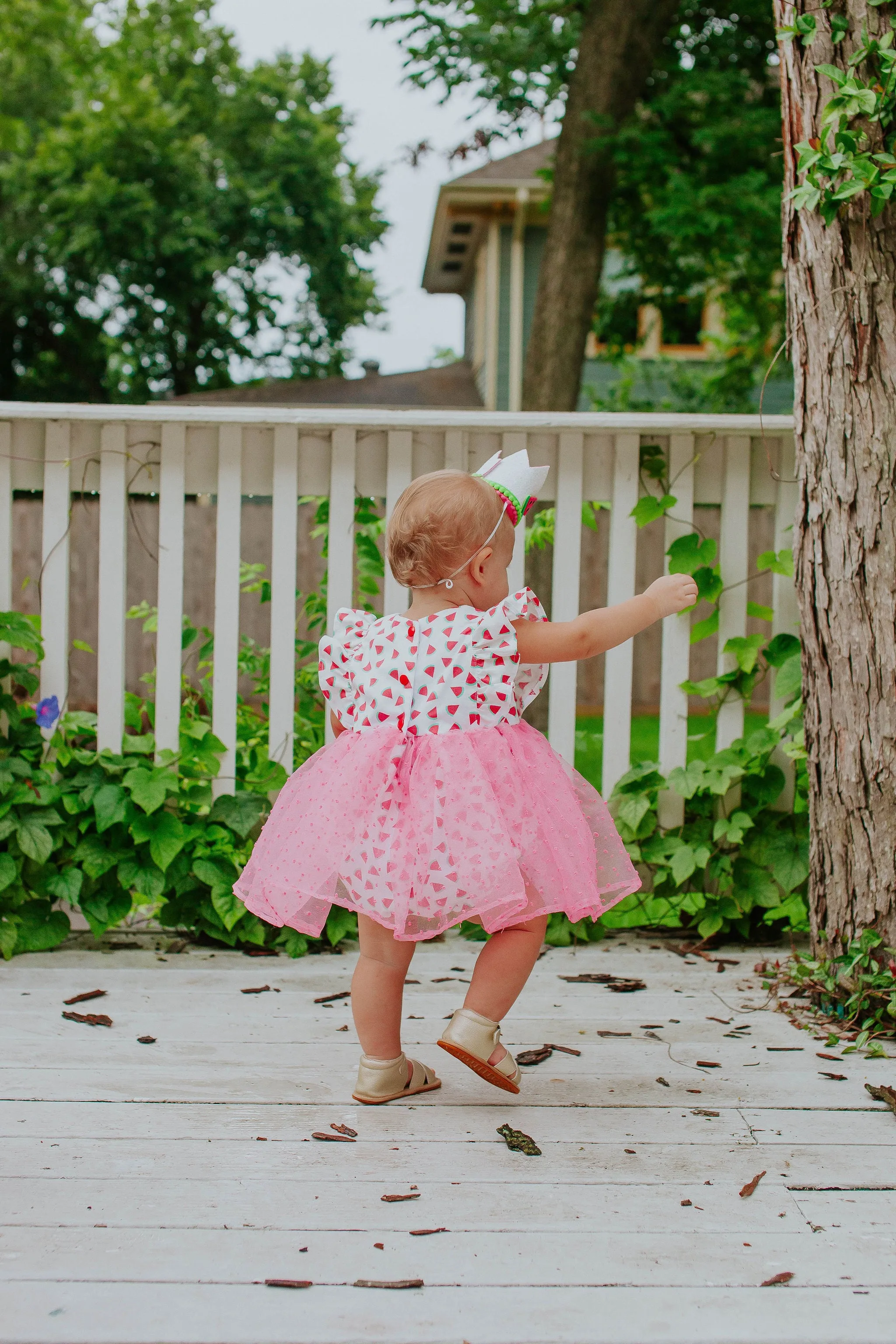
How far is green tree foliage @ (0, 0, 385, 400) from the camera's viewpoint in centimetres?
1502

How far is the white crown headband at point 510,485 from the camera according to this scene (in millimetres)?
1841

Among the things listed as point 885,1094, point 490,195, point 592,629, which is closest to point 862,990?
point 885,1094

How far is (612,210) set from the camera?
741 cm

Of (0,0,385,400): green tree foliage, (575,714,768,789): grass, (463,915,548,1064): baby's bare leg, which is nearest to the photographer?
(463,915,548,1064): baby's bare leg

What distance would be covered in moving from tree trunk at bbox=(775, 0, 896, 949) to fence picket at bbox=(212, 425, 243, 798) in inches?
54.5

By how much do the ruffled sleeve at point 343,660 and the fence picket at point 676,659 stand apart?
1.09 m

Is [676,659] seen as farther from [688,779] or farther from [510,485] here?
[510,485]

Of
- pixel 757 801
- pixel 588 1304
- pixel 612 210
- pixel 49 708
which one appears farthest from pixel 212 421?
pixel 612 210

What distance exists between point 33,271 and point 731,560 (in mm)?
15998

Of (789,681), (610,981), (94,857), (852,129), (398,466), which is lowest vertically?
(610,981)

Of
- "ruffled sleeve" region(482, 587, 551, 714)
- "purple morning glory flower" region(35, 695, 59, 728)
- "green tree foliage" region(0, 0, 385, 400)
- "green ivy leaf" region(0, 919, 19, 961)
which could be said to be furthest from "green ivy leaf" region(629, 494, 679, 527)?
"green tree foliage" region(0, 0, 385, 400)

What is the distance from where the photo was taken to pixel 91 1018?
213 cm

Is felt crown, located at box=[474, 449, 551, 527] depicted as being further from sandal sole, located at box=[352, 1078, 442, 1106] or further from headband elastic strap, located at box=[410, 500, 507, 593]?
sandal sole, located at box=[352, 1078, 442, 1106]

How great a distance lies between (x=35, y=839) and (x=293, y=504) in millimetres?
1036
